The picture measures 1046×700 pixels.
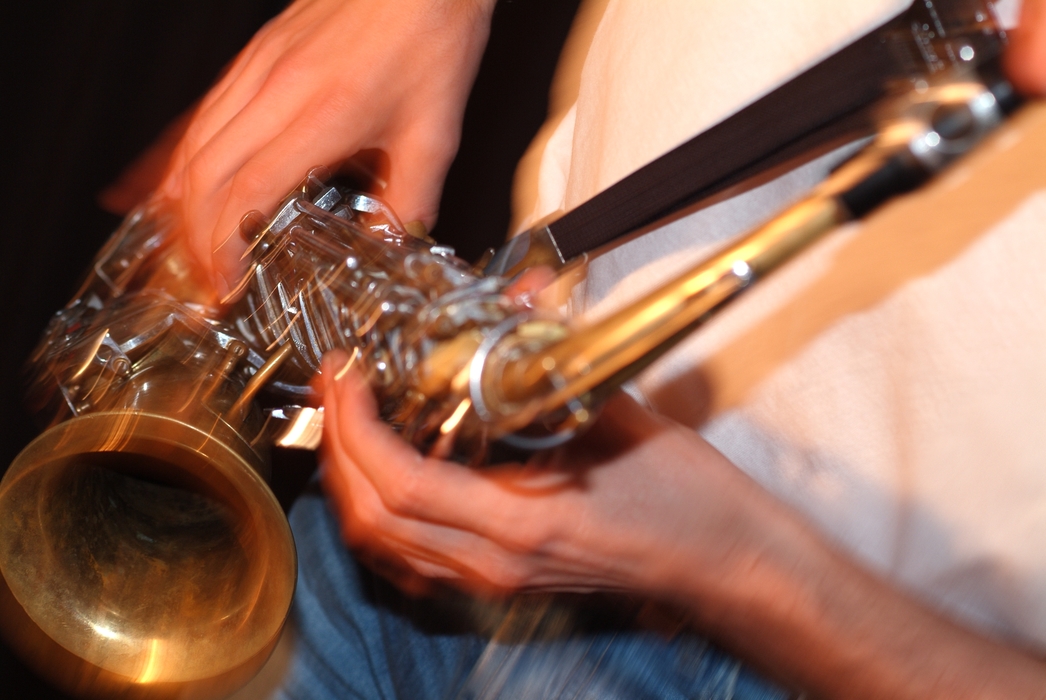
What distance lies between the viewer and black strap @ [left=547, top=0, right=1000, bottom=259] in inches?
26.5

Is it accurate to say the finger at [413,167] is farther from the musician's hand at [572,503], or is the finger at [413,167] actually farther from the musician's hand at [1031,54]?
the musician's hand at [1031,54]

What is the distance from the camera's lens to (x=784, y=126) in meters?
0.79

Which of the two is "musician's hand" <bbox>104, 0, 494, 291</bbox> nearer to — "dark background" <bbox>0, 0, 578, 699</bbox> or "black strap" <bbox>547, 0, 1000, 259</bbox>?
"black strap" <bbox>547, 0, 1000, 259</bbox>

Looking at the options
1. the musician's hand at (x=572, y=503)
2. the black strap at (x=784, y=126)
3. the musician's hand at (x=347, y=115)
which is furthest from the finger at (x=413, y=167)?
the musician's hand at (x=572, y=503)

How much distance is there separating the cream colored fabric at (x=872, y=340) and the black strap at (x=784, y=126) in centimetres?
4

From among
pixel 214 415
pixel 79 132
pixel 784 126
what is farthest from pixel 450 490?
pixel 79 132

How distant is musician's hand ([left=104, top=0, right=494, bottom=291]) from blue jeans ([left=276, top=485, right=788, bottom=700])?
0.41 meters

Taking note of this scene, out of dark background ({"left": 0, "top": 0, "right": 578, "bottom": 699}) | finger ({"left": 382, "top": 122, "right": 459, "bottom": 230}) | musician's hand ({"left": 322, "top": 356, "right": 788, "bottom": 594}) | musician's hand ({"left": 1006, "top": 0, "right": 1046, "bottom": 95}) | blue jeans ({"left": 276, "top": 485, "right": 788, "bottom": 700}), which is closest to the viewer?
musician's hand ({"left": 1006, "top": 0, "right": 1046, "bottom": 95})

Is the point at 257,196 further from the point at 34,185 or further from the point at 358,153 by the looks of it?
the point at 34,185

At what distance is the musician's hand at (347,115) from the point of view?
0.91m

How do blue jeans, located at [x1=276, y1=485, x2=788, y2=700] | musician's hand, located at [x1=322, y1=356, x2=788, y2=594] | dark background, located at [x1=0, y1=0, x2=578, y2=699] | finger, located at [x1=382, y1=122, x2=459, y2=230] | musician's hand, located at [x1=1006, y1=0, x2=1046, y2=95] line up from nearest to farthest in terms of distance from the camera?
musician's hand, located at [x1=1006, y1=0, x2=1046, y2=95] → musician's hand, located at [x1=322, y1=356, x2=788, y2=594] → blue jeans, located at [x1=276, y1=485, x2=788, y2=700] → finger, located at [x1=382, y1=122, x2=459, y2=230] → dark background, located at [x1=0, y1=0, x2=578, y2=699]

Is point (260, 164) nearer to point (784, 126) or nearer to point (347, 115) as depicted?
point (347, 115)

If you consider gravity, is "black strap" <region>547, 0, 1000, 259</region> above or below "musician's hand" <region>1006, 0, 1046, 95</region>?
below

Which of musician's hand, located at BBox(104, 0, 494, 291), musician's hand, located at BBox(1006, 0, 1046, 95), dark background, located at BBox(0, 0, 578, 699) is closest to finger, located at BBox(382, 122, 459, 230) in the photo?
musician's hand, located at BBox(104, 0, 494, 291)
